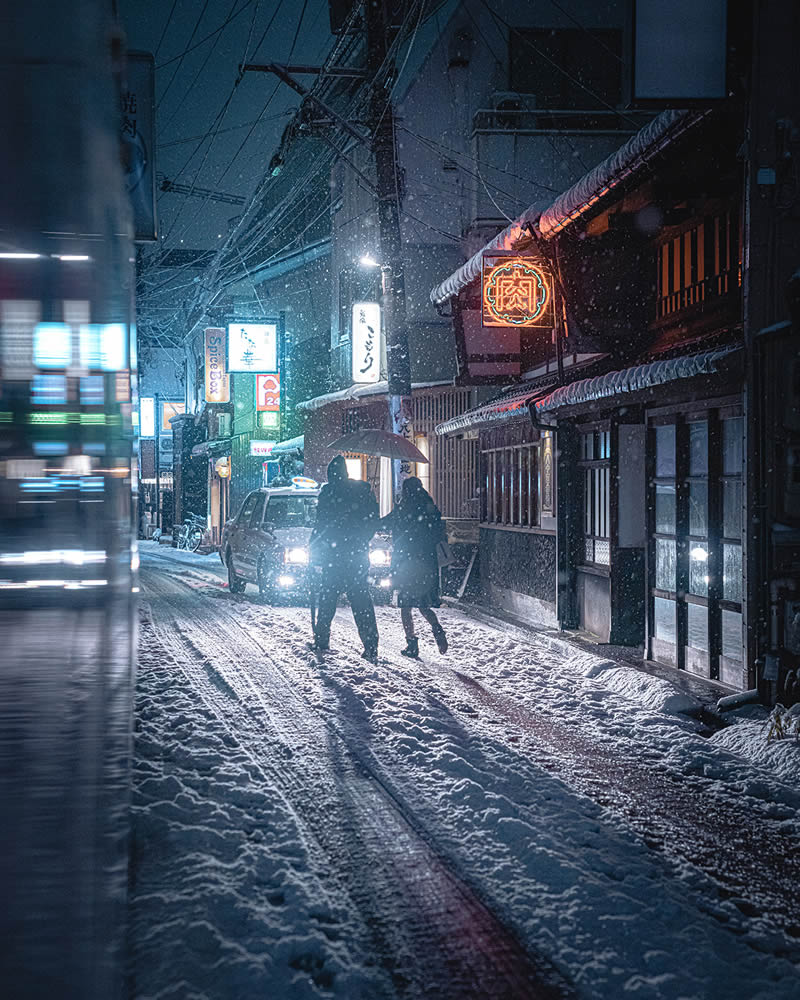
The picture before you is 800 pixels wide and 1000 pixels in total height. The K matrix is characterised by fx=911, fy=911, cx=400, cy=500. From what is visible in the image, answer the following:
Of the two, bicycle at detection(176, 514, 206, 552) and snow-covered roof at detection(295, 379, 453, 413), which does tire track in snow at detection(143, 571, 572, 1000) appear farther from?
bicycle at detection(176, 514, 206, 552)

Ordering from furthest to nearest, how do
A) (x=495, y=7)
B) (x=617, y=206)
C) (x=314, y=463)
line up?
(x=314, y=463) < (x=495, y=7) < (x=617, y=206)

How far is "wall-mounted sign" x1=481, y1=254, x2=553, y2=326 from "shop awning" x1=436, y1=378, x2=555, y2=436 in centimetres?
120

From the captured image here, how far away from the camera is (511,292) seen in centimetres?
1434

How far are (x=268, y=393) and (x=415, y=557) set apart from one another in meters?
23.4

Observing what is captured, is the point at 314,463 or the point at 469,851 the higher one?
the point at 314,463

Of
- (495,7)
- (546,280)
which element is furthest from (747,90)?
(495,7)

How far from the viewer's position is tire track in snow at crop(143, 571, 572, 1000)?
3.71 metres

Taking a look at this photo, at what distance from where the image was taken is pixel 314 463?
30.8 m

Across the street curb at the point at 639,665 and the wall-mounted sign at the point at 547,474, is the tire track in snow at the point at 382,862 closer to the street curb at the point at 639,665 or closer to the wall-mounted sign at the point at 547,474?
the street curb at the point at 639,665

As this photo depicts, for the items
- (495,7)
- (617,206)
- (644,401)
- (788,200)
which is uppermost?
(495,7)

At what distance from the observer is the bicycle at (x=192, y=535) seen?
131ft

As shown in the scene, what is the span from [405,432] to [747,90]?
8.88 m

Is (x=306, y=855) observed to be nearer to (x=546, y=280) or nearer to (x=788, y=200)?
(x=788, y=200)

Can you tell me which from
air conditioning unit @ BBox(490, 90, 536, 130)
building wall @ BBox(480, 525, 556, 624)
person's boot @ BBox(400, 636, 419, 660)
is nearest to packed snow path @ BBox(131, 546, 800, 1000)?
person's boot @ BBox(400, 636, 419, 660)
